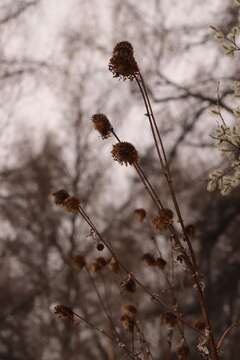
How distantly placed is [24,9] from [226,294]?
571 centimetres

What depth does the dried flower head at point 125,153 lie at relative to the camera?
211 cm

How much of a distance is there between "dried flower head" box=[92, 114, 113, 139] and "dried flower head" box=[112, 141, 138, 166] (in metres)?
0.06

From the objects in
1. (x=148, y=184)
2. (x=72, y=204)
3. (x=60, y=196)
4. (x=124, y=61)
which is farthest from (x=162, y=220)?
(x=124, y=61)

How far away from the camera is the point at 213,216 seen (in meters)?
8.33

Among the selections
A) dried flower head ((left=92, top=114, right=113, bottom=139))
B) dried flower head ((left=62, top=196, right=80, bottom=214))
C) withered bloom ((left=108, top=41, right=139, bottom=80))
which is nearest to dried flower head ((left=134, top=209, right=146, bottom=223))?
dried flower head ((left=62, top=196, right=80, bottom=214))

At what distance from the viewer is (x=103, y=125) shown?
→ 212 centimetres

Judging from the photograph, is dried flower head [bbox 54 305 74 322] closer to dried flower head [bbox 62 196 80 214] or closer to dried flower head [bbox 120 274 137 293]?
dried flower head [bbox 120 274 137 293]

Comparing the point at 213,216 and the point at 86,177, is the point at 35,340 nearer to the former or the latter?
the point at 86,177

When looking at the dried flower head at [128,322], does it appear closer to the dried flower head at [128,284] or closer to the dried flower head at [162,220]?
the dried flower head at [128,284]

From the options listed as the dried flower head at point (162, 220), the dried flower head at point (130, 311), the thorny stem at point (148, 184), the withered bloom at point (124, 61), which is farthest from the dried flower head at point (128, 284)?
the withered bloom at point (124, 61)

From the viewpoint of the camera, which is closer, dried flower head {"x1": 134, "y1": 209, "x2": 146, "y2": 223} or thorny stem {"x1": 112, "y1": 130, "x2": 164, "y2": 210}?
thorny stem {"x1": 112, "y1": 130, "x2": 164, "y2": 210}

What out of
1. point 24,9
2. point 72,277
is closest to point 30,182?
point 72,277

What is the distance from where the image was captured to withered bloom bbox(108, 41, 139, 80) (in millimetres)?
2041

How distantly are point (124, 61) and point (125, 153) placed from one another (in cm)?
36
